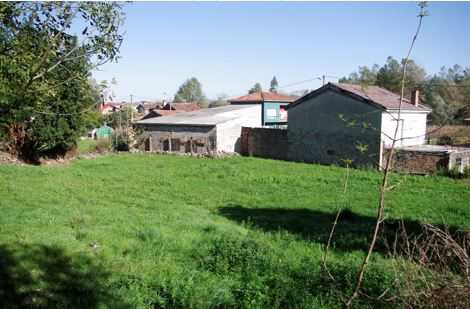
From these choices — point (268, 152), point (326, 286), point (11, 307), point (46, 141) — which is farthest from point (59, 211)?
point (268, 152)

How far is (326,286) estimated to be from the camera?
204 inches

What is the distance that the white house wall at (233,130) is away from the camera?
2538cm

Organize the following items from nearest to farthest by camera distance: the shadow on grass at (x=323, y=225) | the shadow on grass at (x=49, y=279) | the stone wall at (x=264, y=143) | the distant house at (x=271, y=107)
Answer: the shadow on grass at (x=49, y=279) < the shadow on grass at (x=323, y=225) < the stone wall at (x=264, y=143) < the distant house at (x=271, y=107)

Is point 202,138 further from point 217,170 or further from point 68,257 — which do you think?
point 68,257

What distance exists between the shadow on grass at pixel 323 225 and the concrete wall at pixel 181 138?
14.7 meters

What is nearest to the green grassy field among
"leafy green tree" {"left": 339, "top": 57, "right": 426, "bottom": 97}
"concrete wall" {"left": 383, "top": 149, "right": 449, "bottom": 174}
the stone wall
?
"leafy green tree" {"left": 339, "top": 57, "right": 426, "bottom": 97}

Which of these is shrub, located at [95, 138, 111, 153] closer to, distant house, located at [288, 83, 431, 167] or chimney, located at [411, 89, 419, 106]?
distant house, located at [288, 83, 431, 167]

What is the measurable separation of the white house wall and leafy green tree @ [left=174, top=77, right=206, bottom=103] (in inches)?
3016

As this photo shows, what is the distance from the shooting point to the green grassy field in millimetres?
5023

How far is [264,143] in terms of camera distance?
83.9 ft

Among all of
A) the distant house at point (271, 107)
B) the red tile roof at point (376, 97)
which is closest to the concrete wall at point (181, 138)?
the red tile roof at point (376, 97)

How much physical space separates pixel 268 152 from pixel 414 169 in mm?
9455

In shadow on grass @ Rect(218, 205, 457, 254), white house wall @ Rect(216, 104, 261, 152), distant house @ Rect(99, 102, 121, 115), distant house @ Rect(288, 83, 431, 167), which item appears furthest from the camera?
Result: white house wall @ Rect(216, 104, 261, 152)

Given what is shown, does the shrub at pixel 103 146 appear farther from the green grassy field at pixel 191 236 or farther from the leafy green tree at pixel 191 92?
the leafy green tree at pixel 191 92
